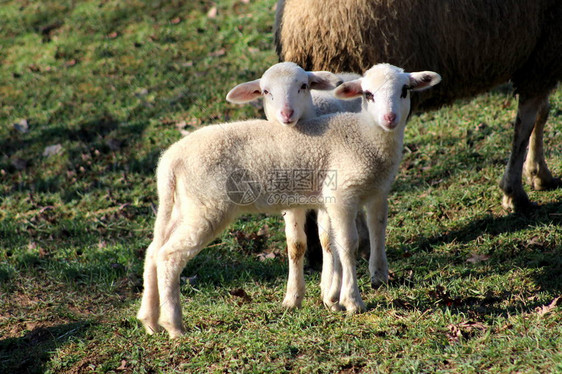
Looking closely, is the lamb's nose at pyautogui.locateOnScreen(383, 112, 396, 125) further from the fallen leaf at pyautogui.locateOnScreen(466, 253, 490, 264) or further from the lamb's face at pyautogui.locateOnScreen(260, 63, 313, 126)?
the fallen leaf at pyautogui.locateOnScreen(466, 253, 490, 264)

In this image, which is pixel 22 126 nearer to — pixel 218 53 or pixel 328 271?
pixel 218 53

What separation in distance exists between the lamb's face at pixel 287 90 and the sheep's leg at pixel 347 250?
2.09 ft

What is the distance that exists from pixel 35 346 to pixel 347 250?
214cm

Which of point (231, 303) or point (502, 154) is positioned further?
point (502, 154)

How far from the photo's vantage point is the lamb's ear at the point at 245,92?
180 inches

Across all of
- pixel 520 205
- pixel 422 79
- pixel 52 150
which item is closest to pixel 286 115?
pixel 422 79

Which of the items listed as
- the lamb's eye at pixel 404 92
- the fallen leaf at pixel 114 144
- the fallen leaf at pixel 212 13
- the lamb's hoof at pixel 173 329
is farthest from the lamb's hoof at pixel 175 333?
the fallen leaf at pixel 212 13

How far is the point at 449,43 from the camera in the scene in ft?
17.7

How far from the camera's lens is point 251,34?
10250 mm

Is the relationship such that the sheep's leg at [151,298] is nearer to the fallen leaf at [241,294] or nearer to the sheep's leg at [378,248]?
the fallen leaf at [241,294]

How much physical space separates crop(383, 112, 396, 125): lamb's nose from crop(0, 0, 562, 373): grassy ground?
1.17 meters

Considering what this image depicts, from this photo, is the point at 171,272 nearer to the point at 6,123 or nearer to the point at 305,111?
the point at 305,111

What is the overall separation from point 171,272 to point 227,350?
0.57 metres

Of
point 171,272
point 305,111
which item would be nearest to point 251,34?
point 305,111
